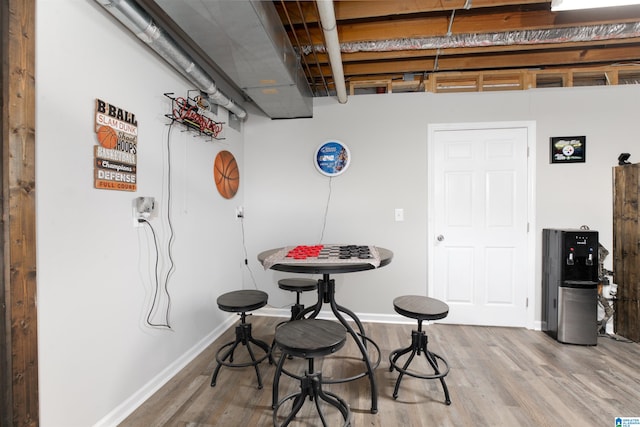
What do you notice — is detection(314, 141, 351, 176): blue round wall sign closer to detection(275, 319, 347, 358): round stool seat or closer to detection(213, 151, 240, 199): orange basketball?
detection(213, 151, 240, 199): orange basketball

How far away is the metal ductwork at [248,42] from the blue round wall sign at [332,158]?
2.05 feet

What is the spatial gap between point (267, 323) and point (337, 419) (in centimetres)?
165

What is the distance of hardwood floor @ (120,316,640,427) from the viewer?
168 cm

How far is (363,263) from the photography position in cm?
173

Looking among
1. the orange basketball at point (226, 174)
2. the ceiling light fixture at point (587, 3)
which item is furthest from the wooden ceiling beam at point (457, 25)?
the orange basketball at point (226, 174)

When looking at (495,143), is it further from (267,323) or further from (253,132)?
(267,323)

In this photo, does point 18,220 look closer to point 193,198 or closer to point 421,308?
point 193,198

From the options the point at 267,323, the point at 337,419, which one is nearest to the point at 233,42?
the point at 337,419

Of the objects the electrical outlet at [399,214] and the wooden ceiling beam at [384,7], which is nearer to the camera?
the wooden ceiling beam at [384,7]

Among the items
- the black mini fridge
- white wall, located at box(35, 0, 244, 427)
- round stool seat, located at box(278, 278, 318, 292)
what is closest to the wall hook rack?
white wall, located at box(35, 0, 244, 427)

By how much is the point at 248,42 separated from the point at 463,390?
2.95 meters

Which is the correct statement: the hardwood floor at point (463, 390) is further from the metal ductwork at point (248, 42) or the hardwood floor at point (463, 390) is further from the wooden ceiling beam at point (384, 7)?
the wooden ceiling beam at point (384, 7)

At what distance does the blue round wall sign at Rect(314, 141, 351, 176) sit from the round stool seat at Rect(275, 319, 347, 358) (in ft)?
6.54

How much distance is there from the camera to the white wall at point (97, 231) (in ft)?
4.25
